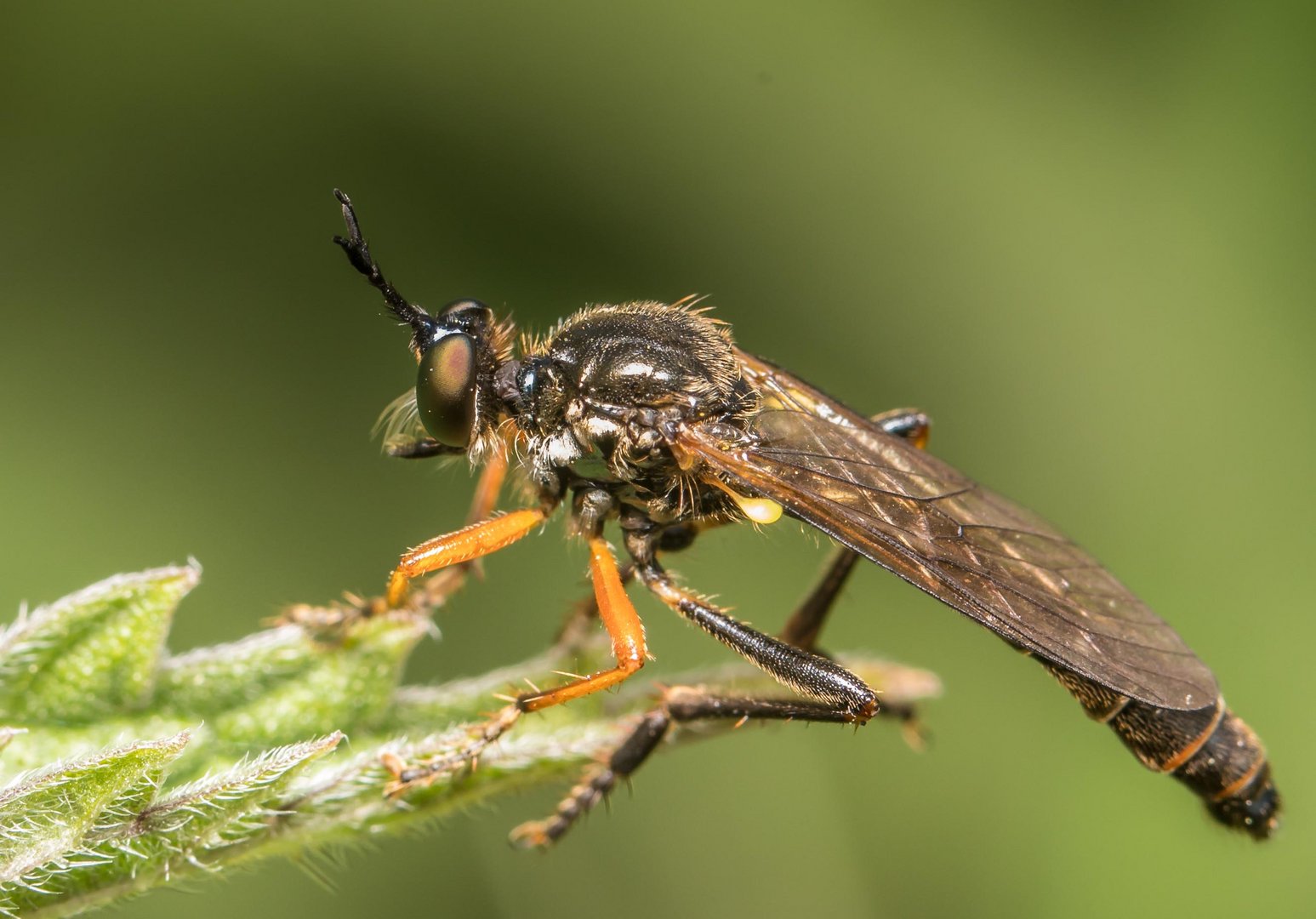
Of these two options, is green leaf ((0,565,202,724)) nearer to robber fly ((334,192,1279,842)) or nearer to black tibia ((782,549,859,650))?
robber fly ((334,192,1279,842))

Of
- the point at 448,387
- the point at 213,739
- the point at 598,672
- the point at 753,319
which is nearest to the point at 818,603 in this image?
the point at 598,672

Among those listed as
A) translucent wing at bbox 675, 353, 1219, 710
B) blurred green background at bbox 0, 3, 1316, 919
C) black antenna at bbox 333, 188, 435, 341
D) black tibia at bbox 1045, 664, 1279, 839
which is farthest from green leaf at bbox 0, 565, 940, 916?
blurred green background at bbox 0, 3, 1316, 919

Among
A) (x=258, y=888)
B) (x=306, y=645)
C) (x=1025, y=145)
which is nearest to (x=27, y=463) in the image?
(x=258, y=888)

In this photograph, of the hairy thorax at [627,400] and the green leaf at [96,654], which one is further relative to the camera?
the hairy thorax at [627,400]

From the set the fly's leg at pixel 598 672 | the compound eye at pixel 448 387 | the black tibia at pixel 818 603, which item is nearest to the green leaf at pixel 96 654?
the fly's leg at pixel 598 672

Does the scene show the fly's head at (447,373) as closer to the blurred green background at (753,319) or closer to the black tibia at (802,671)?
the black tibia at (802,671)

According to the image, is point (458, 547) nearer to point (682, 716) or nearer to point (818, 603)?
point (682, 716)
